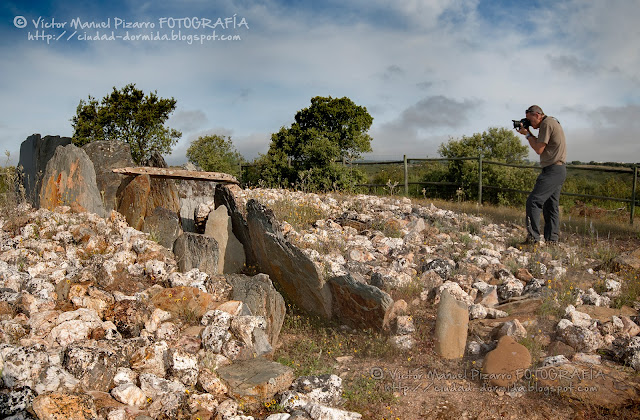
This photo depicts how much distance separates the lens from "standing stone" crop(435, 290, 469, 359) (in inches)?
179

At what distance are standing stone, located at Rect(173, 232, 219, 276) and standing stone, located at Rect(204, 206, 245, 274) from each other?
655 millimetres

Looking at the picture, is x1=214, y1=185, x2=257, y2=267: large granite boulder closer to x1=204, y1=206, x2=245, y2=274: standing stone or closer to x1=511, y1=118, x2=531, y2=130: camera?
x1=204, y1=206, x2=245, y2=274: standing stone

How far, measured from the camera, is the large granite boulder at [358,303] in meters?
4.85

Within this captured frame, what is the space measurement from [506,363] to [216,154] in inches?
575

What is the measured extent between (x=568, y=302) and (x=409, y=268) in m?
1.84

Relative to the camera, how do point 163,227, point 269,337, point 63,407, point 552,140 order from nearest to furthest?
1. point 63,407
2. point 269,337
3. point 163,227
4. point 552,140

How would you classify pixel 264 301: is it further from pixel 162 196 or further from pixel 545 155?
pixel 545 155

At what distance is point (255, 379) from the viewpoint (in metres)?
3.93

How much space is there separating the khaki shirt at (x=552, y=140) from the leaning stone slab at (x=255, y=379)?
532cm

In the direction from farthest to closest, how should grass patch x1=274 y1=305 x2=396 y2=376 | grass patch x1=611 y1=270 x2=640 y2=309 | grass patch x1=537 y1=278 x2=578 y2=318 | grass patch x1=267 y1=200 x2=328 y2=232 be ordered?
grass patch x1=267 y1=200 x2=328 y2=232
grass patch x1=611 y1=270 x2=640 y2=309
grass patch x1=537 y1=278 x2=578 y2=318
grass patch x1=274 y1=305 x2=396 y2=376

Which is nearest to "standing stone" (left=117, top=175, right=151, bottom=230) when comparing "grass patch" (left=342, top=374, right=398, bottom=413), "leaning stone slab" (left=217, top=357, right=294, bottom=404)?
→ "leaning stone slab" (left=217, top=357, right=294, bottom=404)

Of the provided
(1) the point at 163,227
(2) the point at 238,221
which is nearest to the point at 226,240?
(2) the point at 238,221

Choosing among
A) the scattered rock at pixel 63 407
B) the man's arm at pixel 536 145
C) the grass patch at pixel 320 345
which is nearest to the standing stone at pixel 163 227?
the grass patch at pixel 320 345

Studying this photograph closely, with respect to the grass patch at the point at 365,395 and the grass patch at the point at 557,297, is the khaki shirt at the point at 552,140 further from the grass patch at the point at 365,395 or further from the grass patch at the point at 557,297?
the grass patch at the point at 365,395
